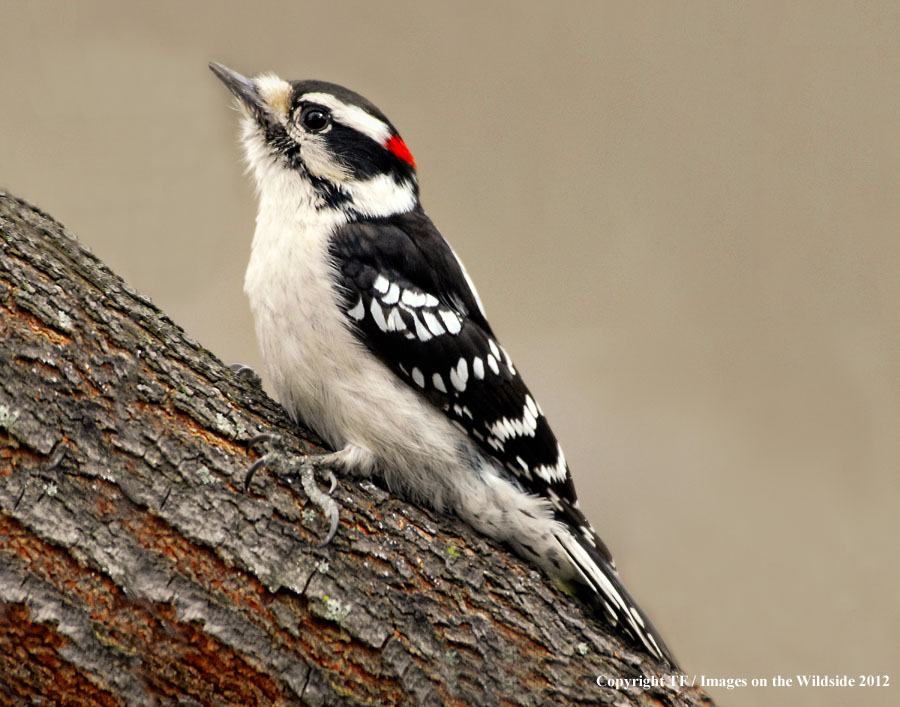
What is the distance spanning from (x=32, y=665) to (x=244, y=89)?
1.99 meters

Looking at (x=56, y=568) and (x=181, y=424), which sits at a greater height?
(x=181, y=424)

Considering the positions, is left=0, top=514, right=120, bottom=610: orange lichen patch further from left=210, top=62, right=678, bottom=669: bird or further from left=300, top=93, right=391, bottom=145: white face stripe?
left=300, top=93, right=391, bottom=145: white face stripe

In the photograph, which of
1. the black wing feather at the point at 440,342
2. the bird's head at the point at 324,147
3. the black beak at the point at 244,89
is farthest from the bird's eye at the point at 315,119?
the black wing feather at the point at 440,342

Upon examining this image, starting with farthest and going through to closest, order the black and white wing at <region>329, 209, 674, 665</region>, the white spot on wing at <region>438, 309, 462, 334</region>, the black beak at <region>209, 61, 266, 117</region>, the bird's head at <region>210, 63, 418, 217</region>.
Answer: the black beak at <region>209, 61, 266, 117</region> < the bird's head at <region>210, 63, 418, 217</region> < the white spot on wing at <region>438, 309, 462, 334</region> < the black and white wing at <region>329, 209, 674, 665</region>

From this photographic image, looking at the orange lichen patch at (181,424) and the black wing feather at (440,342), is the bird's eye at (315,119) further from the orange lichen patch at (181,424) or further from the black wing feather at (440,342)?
the orange lichen patch at (181,424)

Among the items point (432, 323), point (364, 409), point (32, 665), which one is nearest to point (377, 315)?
point (432, 323)

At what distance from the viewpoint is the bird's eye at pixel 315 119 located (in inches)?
112

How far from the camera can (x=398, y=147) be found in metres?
2.94

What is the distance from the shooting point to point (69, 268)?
2.08m

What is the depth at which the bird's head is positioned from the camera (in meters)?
2.81

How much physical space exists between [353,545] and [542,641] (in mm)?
546

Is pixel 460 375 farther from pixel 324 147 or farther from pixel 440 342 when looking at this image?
pixel 324 147

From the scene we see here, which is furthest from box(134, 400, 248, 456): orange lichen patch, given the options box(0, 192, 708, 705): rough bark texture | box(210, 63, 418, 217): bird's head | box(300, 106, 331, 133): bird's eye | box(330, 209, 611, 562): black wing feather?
box(300, 106, 331, 133): bird's eye

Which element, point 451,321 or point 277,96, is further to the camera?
point 277,96
